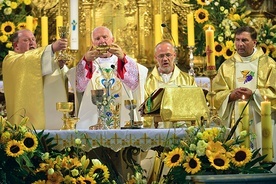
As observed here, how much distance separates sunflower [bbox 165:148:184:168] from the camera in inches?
232

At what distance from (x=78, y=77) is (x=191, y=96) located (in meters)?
1.59

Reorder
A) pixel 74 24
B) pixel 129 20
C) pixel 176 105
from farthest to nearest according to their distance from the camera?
pixel 129 20 < pixel 74 24 < pixel 176 105

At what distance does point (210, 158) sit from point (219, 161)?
7cm

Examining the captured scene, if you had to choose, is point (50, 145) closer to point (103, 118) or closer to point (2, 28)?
point (103, 118)

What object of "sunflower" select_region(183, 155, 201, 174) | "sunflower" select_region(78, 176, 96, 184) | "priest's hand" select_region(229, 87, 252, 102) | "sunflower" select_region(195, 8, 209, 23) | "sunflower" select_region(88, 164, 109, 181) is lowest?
"sunflower" select_region(78, 176, 96, 184)

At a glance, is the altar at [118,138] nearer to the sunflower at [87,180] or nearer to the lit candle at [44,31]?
the sunflower at [87,180]

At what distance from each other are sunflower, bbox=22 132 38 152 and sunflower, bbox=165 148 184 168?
98cm

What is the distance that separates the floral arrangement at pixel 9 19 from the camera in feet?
31.5

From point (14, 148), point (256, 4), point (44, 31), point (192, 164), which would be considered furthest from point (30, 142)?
point (256, 4)

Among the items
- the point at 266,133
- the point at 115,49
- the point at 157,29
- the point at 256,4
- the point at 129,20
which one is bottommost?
the point at 266,133

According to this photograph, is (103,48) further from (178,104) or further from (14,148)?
(14,148)

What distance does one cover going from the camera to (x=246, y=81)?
8453mm

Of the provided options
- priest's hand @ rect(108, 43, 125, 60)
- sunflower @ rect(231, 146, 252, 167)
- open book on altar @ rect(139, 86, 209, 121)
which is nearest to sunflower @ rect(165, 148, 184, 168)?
sunflower @ rect(231, 146, 252, 167)

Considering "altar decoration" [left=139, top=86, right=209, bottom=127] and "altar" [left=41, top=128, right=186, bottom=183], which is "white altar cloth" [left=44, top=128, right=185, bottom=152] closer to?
"altar" [left=41, top=128, right=186, bottom=183]
